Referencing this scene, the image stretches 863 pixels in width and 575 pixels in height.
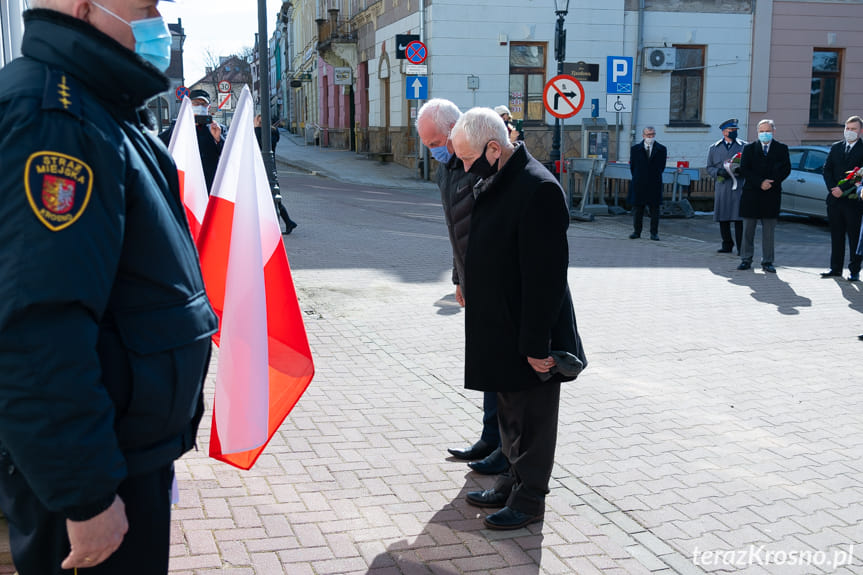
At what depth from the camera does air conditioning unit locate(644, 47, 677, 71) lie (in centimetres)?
2347

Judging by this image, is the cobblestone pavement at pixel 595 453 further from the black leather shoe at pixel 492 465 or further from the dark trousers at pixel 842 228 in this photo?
the dark trousers at pixel 842 228

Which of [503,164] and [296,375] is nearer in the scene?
[296,375]

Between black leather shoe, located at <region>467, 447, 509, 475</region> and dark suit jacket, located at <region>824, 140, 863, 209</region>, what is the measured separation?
8.06m

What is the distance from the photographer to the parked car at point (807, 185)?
54.3ft

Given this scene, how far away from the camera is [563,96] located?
1584cm

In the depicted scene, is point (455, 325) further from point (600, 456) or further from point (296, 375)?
point (296, 375)

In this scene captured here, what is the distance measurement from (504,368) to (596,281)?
6813 millimetres

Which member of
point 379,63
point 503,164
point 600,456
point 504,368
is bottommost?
point 600,456

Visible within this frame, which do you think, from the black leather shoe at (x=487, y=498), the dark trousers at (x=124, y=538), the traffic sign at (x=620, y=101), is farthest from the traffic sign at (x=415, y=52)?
the dark trousers at (x=124, y=538)

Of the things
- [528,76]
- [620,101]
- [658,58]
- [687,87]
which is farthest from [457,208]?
[687,87]

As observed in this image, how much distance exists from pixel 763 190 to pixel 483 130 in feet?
27.9

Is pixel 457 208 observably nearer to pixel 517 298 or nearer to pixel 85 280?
pixel 517 298

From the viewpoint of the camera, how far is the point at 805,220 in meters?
18.1

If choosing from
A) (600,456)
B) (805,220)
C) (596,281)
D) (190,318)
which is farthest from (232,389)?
(805,220)
